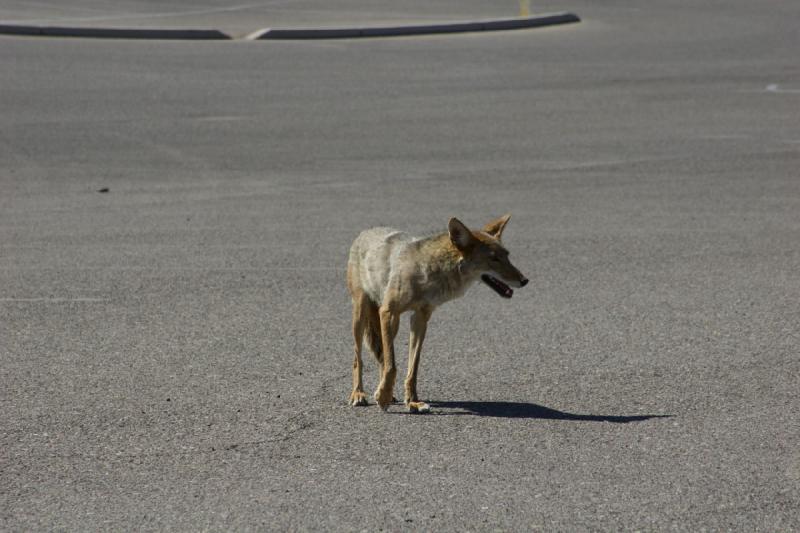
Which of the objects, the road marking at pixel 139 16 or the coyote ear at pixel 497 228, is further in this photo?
the road marking at pixel 139 16

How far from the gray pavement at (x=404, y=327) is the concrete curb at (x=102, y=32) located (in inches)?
101

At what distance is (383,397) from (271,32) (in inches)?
726

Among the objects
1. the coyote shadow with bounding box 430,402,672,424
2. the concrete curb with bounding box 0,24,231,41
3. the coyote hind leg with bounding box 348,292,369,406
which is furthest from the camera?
the concrete curb with bounding box 0,24,231,41

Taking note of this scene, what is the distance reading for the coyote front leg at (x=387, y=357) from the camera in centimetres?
704

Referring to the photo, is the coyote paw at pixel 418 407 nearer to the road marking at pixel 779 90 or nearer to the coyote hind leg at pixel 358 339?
the coyote hind leg at pixel 358 339

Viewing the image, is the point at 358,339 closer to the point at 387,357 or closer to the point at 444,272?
the point at 387,357

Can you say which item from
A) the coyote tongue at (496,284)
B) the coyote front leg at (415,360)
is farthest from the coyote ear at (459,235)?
the coyote front leg at (415,360)

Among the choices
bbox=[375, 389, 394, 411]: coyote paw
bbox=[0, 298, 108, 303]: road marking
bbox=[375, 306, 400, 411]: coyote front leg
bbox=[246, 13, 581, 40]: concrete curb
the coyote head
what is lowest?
bbox=[246, 13, 581, 40]: concrete curb

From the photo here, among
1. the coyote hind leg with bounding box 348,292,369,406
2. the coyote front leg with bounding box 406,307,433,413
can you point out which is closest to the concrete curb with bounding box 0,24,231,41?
the coyote hind leg with bounding box 348,292,369,406

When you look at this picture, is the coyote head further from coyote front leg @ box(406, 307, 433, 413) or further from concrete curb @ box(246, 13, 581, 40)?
concrete curb @ box(246, 13, 581, 40)

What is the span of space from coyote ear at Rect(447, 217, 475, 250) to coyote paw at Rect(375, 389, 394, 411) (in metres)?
0.89

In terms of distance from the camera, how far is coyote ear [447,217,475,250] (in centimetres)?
686

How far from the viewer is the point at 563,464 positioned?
20.9ft

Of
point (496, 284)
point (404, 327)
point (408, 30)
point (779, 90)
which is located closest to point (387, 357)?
point (496, 284)
